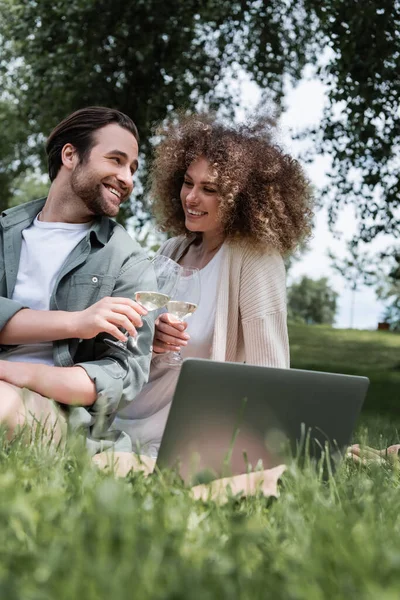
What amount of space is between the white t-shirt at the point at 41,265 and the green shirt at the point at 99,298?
5 cm

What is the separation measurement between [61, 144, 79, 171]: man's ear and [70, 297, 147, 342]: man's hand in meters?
1.05

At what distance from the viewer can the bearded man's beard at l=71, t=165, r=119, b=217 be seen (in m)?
3.88

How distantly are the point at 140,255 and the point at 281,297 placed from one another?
0.89 m

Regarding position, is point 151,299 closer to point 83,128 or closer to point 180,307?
point 180,307

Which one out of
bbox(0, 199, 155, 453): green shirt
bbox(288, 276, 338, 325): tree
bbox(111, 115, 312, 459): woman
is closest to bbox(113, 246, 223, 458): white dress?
bbox(111, 115, 312, 459): woman

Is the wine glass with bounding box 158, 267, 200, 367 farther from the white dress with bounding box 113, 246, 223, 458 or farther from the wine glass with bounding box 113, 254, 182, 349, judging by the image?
the white dress with bounding box 113, 246, 223, 458

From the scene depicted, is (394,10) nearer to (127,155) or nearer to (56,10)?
(56,10)

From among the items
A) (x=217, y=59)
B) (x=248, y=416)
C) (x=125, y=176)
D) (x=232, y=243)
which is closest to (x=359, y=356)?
(x=217, y=59)

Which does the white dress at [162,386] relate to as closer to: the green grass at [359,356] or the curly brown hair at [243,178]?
the curly brown hair at [243,178]

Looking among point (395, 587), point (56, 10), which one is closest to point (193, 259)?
point (395, 587)

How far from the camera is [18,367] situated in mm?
3334

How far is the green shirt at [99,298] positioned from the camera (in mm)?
3402

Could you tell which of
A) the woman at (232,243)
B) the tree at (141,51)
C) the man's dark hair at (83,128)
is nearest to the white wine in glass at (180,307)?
the woman at (232,243)

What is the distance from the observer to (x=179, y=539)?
1.81m
